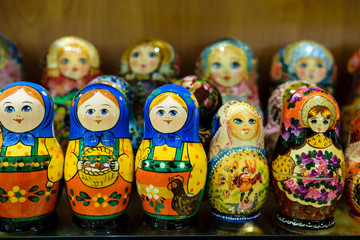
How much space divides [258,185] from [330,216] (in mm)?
208

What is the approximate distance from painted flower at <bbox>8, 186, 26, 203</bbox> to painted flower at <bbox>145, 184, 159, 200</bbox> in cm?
30

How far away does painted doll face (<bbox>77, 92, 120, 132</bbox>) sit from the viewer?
927 mm

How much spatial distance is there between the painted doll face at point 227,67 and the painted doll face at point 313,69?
23 centimetres

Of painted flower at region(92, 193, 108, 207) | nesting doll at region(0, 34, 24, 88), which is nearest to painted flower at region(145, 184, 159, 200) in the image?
painted flower at region(92, 193, 108, 207)

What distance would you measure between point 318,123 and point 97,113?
55 cm

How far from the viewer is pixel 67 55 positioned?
1.31m

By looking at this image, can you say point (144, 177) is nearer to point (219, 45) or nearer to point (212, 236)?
point (212, 236)

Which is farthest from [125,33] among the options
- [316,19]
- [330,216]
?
[330,216]

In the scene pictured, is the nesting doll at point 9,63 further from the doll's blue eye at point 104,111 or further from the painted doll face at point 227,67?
the painted doll face at point 227,67

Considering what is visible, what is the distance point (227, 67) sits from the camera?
52.7 inches

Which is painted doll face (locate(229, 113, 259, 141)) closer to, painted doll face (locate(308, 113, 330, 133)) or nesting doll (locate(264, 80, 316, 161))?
painted doll face (locate(308, 113, 330, 133))

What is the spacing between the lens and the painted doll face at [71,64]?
1314 millimetres

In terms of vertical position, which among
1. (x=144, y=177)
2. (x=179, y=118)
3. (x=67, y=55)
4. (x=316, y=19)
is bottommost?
(x=144, y=177)

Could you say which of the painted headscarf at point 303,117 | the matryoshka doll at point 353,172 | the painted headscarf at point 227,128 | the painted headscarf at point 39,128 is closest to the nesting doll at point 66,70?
the painted headscarf at point 39,128
